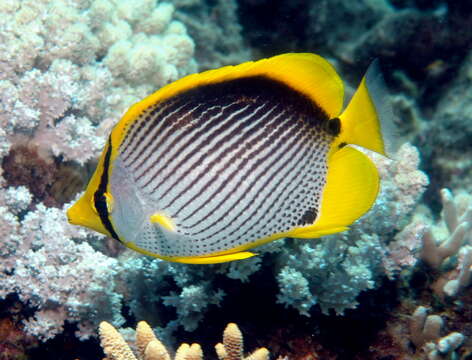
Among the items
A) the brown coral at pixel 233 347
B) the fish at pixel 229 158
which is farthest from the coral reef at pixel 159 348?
the fish at pixel 229 158

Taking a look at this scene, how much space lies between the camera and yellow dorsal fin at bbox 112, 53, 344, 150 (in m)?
1.59

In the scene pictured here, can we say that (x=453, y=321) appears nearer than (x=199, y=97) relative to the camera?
No

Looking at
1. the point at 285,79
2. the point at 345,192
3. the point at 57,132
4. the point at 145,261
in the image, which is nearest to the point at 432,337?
the point at 345,192

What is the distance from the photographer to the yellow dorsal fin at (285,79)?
5.21ft

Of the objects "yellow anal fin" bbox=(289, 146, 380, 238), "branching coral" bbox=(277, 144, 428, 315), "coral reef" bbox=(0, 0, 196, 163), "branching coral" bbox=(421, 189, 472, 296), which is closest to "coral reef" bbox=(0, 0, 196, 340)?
"coral reef" bbox=(0, 0, 196, 163)

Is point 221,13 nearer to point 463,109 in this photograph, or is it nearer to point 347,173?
point 463,109

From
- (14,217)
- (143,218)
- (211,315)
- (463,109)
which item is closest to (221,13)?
(463,109)

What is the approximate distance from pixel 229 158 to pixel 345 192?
1.62ft

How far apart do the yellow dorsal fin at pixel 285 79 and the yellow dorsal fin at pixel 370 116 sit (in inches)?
2.5

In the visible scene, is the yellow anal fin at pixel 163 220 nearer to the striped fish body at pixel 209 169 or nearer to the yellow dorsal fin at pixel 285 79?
the striped fish body at pixel 209 169

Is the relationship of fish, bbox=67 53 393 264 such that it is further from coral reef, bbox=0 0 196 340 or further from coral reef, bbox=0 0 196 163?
coral reef, bbox=0 0 196 163

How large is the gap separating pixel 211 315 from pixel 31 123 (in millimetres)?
1833

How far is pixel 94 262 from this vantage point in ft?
9.17

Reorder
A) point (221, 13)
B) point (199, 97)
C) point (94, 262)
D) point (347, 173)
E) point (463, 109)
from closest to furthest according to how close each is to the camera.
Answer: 1. point (199, 97)
2. point (347, 173)
3. point (94, 262)
4. point (463, 109)
5. point (221, 13)
